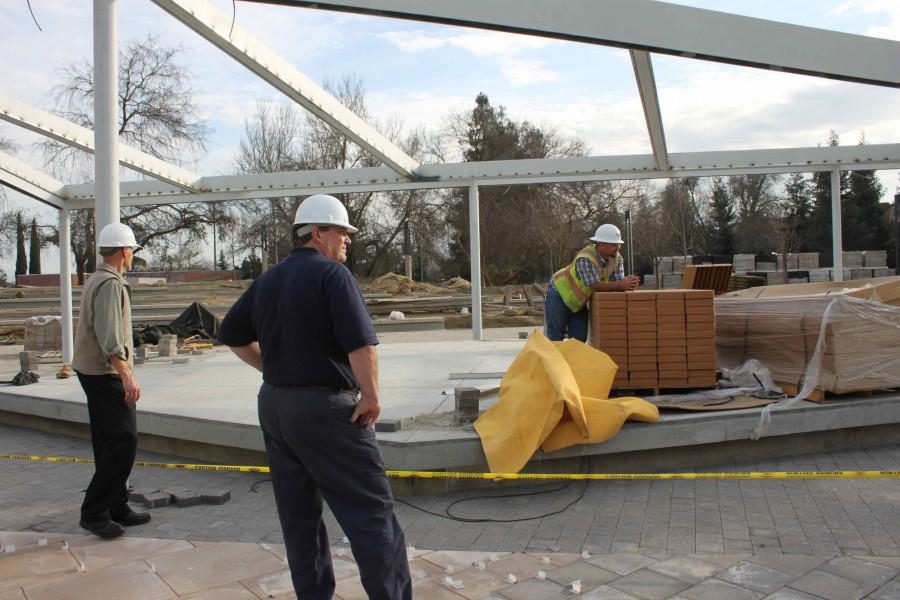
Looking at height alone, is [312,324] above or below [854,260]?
below

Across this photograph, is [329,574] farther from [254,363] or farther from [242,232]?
[242,232]

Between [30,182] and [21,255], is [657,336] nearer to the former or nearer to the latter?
[30,182]

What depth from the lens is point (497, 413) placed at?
17.6 ft

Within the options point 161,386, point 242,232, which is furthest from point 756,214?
point 161,386

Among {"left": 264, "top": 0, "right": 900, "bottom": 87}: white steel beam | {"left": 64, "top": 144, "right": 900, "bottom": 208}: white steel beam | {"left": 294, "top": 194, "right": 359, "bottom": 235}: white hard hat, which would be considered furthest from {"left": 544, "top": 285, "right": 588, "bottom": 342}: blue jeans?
Answer: {"left": 64, "top": 144, "right": 900, "bottom": 208}: white steel beam

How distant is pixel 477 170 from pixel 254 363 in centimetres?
919

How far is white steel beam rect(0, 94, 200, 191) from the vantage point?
352 inches

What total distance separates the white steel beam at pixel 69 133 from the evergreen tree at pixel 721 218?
36.0 meters

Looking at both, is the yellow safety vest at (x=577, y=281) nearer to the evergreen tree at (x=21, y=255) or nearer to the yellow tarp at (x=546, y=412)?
the yellow tarp at (x=546, y=412)

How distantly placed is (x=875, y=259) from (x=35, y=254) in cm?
5570

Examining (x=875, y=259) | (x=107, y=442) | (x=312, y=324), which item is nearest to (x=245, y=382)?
(x=107, y=442)

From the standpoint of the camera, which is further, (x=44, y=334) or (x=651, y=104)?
(x=44, y=334)

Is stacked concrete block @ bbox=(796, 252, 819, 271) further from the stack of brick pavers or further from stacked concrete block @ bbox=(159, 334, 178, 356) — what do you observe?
the stack of brick pavers

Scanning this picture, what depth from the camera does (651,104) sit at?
339 inches
